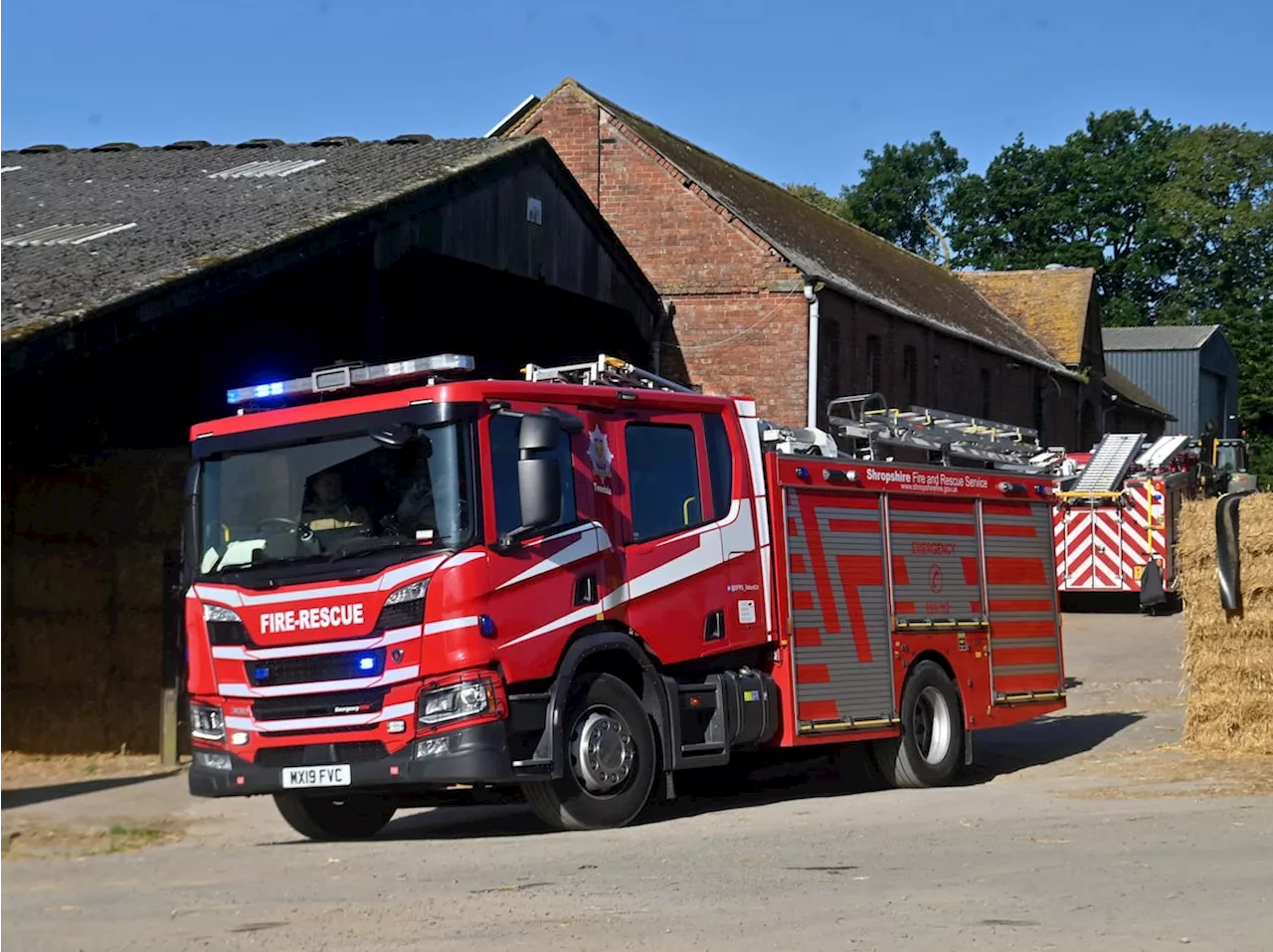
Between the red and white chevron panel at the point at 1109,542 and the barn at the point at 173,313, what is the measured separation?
26.5 feet

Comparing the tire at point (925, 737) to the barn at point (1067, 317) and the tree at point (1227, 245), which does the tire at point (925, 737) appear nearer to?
the barn at point (1067, 317)

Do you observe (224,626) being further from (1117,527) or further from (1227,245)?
(1227,245)

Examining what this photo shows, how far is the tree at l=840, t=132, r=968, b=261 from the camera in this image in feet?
294

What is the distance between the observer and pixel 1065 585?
102 feet

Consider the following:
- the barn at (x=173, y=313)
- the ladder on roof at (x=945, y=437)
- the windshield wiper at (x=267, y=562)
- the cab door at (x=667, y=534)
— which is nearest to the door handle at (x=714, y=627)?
the cab door at (x=667, y=534)

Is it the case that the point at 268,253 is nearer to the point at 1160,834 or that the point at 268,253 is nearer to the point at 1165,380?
the point at 1160,834

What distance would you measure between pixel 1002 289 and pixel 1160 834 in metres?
45.5

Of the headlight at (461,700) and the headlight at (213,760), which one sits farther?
the headlight at (213,760)

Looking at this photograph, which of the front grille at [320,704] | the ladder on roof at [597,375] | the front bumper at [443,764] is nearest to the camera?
the front bumper at [443,764]

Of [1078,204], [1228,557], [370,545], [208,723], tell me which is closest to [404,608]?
[370,545]

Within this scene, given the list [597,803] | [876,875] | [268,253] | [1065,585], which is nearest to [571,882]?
[876,875]

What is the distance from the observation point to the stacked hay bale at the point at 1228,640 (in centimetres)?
1438

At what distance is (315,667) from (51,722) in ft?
19.9

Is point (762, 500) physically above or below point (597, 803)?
above
